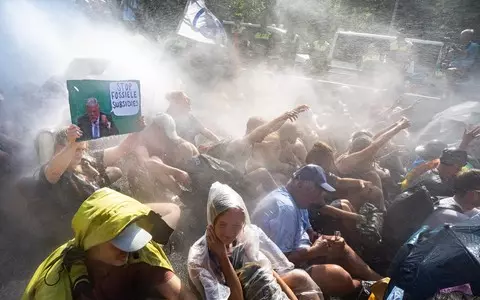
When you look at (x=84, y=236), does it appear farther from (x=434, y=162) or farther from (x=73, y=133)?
(x=434, y=162)

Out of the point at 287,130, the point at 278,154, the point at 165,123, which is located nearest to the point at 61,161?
the point at 165,123

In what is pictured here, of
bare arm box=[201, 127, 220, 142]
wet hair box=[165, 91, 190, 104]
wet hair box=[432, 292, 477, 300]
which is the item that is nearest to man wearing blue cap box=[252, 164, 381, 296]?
wet hair box=[432, 292, 477, 300]

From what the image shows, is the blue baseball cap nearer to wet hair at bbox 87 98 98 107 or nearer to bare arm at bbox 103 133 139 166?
wet hair at bbox 87 98 98 107

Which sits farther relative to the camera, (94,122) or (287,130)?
(287,130)

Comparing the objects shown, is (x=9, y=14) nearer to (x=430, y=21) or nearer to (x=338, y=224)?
(x=338, y=224)

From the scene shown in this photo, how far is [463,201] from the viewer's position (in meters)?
3.91

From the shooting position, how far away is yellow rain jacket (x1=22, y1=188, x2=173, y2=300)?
1.94 meters

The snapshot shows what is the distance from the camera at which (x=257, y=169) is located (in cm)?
464

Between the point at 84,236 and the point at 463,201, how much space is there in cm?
361

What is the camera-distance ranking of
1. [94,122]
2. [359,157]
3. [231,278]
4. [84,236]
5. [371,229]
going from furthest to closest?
1. [359,157]
2. [371,229]
3. [94,122]
4. [231,278]
5. [84,236]

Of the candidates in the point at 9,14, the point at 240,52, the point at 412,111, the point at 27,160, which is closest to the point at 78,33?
the point at 9,14

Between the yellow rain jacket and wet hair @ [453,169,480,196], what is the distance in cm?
328

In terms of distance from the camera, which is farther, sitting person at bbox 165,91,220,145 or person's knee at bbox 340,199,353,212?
sitting person at bbox 165,91,220,145

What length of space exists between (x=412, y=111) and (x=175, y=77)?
5162 millimetres
